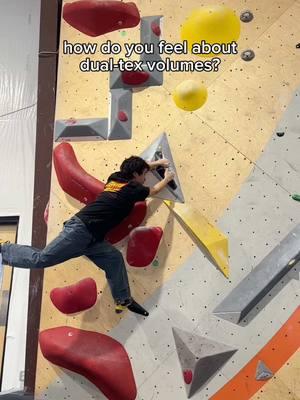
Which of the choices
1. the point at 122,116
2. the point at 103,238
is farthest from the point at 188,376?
the point at 122,116

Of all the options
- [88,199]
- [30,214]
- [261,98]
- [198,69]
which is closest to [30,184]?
[30,214]

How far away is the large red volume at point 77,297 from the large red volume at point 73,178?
0.48 m

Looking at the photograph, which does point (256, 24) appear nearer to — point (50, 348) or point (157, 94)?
point (157, 94)

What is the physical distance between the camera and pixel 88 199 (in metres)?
2.87

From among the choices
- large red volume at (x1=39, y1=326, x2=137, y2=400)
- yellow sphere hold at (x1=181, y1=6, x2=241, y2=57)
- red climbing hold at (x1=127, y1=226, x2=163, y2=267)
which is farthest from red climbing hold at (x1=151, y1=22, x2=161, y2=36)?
large red volume at (x1=39, y1=326, x2=137, y2=400)

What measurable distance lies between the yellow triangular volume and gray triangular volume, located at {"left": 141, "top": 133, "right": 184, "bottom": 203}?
0.05m

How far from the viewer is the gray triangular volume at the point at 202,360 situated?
248cm

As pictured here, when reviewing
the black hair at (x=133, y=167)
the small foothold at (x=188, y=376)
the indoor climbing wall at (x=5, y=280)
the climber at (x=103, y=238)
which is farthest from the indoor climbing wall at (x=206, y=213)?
the indoor climbing wall at (x=5, y=280)

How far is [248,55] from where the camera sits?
2.92 meters

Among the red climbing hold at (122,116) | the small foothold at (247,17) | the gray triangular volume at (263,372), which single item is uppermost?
the small foothold at (247,17)

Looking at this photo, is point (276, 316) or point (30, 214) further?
point (30, 214)

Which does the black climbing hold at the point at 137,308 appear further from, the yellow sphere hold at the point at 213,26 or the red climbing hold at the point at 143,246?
the yellow sphere hold at the point at 213,26

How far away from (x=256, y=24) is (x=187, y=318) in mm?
1761

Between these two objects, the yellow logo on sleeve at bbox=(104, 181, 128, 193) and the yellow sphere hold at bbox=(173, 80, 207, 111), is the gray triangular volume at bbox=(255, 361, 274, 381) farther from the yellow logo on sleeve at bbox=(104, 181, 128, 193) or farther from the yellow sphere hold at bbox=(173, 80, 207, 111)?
the yellow sphere hold at bbox=(173, 80, 207, 111)
